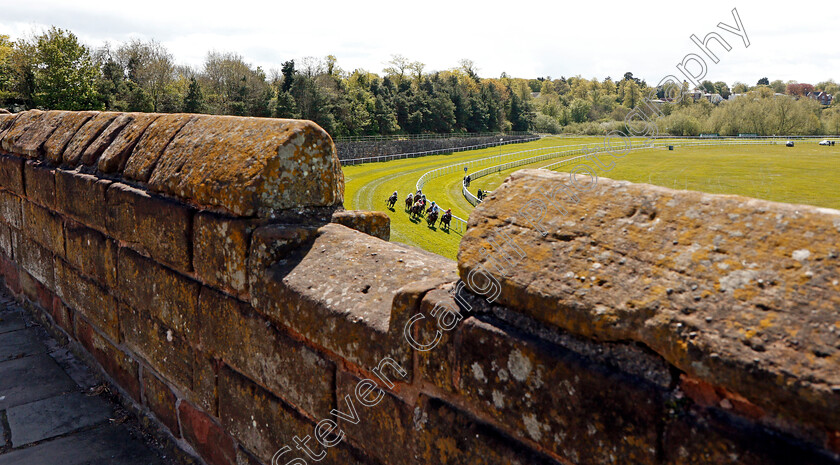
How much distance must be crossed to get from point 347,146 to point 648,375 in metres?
59.9

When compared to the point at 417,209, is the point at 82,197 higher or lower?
higher

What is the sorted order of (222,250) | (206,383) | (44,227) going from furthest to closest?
(44,227)
(206,383)
(222,250)

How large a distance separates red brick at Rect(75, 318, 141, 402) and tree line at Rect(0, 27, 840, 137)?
192 inches

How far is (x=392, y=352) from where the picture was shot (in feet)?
8.43

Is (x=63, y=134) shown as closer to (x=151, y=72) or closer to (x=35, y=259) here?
(x=35, y=259)

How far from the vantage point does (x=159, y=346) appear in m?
4.41

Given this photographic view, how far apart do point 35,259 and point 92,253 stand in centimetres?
214

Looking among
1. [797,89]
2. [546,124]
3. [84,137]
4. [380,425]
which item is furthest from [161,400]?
[546,124]

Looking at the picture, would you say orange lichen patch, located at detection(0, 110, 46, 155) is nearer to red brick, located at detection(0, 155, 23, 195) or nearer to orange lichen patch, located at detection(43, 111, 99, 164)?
red brick, located at detection(0, 155, 23, 195)

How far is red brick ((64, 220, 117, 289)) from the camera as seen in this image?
4922 millimetres

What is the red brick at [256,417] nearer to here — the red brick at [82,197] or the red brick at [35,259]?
the red brick at [82,197]

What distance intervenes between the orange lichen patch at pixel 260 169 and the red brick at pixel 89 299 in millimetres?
1717

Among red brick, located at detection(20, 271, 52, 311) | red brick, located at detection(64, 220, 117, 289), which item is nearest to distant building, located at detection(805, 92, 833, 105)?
red brick, located at detection(64, 220, 117, 289)

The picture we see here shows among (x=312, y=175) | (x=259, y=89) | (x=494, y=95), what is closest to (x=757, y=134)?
(x=312, y=175)
